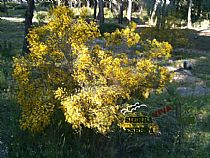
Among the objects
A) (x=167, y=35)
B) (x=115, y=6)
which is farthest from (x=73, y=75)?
(x=115, y=6)

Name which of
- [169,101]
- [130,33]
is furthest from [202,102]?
[130,33]

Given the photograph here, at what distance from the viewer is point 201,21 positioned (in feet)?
118

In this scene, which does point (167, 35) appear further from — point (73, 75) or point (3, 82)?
point (73, 75)

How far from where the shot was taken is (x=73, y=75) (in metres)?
4.82

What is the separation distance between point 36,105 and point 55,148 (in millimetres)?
564

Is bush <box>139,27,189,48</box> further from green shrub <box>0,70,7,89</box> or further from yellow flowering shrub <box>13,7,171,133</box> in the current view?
yellow flowering shrub <box>13,7,171,133</box>

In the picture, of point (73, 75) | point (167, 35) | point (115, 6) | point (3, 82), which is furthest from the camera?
point (115, 6)

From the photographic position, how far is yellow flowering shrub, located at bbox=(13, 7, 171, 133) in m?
4.62

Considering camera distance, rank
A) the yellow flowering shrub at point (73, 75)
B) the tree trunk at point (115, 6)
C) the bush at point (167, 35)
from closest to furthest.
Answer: the yellow flowering shrub at point (73, 75)
the bush at point (167, 35)
the tree trunk at point (115, 6)

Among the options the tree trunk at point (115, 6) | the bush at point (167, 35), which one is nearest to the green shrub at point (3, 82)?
the bush at point (167, 35)

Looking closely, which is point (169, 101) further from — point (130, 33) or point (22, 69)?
point (22, 69)

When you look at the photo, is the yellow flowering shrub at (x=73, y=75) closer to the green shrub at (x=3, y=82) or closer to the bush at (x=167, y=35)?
the green shrub at (x=3, y=82)

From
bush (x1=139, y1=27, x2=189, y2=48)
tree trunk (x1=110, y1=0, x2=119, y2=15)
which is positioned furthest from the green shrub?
tree trunk (x1=110, y1=0, x2=119, y2=15)

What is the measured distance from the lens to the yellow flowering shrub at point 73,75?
4621mm
